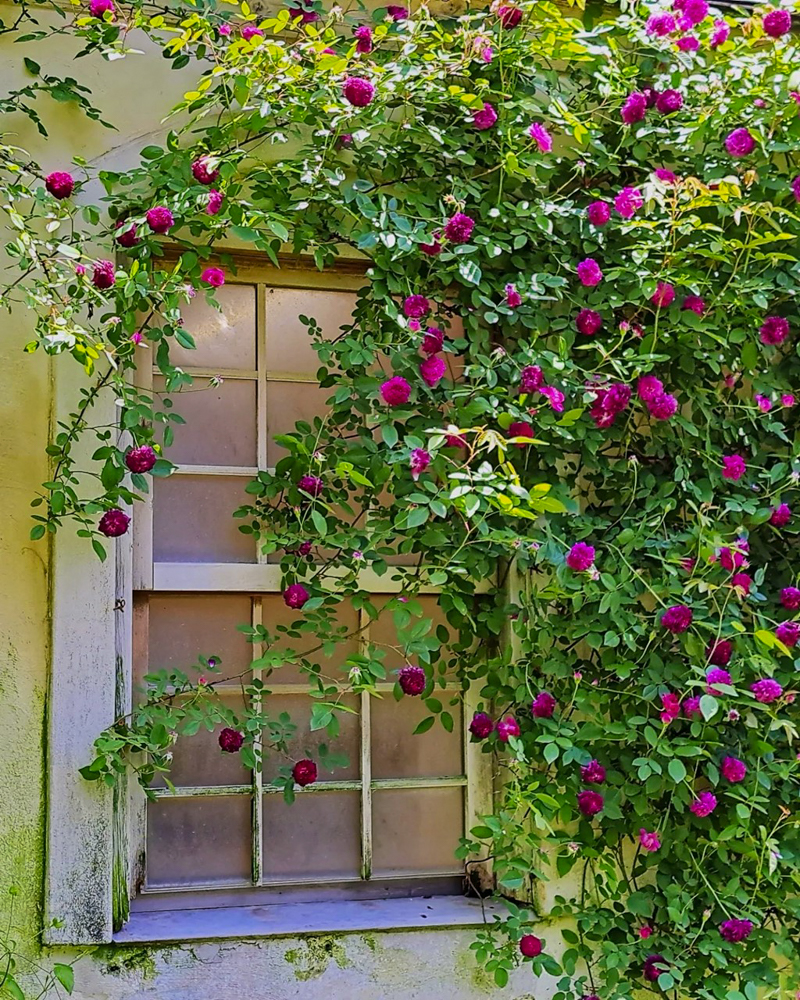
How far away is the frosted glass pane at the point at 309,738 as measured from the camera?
6.86 feet

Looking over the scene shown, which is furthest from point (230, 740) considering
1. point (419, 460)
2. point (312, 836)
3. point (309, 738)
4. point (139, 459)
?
point (419, 460)

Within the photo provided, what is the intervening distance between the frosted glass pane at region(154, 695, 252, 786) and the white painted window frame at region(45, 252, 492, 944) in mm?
58

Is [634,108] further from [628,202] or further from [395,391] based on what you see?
[395,391]

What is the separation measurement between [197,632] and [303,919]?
652 mm

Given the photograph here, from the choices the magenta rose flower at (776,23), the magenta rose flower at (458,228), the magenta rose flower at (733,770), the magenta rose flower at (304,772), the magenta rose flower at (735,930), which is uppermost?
the magenta rose flower at (776,23)

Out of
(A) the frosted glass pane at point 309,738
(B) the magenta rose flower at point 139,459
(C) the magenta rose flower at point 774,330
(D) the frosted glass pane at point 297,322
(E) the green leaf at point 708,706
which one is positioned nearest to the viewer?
(E) the green leaf at point 708,706

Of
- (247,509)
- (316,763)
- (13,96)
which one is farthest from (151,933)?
(13,96)

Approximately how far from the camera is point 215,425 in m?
2.14

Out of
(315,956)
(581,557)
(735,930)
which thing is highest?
(581,557)

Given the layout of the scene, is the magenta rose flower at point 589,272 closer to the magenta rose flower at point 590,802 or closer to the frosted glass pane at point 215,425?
the frosted glass pane at point 215,425

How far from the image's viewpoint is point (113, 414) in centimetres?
194

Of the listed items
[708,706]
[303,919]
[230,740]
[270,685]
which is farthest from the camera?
[270,685]

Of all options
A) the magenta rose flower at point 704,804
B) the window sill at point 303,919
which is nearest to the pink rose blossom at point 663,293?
the magenta rose flower at point 704,804

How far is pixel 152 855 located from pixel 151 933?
0.58ft
